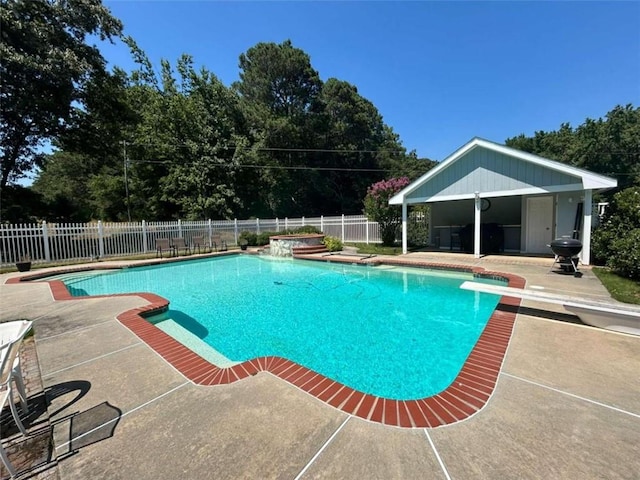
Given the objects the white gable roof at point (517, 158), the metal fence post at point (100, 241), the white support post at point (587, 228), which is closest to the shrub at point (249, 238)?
the metal fence post at point (100, 241)

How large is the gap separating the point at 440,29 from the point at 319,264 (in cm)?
1273

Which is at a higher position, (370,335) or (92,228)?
(92,228)

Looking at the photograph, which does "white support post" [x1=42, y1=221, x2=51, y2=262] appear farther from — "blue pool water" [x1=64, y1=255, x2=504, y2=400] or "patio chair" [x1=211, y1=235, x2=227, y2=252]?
"patio chair" [x1=211, y1=235, x2=227, y2=252]

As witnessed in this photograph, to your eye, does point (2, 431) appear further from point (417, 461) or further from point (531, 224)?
point (531, 224)

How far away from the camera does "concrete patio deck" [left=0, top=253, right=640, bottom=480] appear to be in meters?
1.60

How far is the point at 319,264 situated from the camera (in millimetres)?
11266

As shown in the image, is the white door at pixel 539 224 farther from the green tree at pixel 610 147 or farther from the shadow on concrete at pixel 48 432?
the green tree at pixel 610 147

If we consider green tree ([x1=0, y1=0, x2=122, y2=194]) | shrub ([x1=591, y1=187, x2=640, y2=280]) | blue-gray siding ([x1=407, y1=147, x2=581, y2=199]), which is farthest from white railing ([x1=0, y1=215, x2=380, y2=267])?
shrub ([x1=591, y1=187, x2=640, y2=280])

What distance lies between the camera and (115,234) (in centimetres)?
1310

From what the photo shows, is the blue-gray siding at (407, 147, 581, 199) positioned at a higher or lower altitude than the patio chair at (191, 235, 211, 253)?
higher

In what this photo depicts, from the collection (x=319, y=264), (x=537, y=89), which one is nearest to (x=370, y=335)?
(x=319, y=264)

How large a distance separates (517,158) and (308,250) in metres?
8.88

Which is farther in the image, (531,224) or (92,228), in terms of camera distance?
(92,228)

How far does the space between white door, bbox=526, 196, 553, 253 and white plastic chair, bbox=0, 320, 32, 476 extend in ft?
45.8
